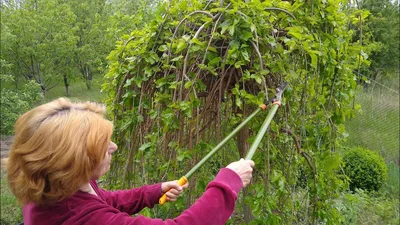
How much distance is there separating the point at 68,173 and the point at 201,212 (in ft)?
1.24

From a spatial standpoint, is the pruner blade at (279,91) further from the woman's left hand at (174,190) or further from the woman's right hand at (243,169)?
the woman's left hand at (174,190)

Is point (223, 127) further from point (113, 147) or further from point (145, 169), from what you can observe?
point (113, 147)

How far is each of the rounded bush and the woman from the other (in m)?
4.04

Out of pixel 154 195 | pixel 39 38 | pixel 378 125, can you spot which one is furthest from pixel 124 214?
pixel 39 38

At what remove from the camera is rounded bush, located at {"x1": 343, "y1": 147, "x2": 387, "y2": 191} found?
187 inches

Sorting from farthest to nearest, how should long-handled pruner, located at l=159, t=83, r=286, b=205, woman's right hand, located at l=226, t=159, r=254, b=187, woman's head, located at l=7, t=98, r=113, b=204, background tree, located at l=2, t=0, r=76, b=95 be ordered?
background tree, located at l=2, t=0, r=76, b=95
long-handled pruner, located at l=159, t=83, r=286, b=205
woman's right hand, located at l=226, t=159, r=254, b=187
woman's head, located at l=7, t=98, r=113, b=204

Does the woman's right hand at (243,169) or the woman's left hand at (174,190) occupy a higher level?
the woman's right hand at (243,169)

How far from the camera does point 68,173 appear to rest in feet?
3.39

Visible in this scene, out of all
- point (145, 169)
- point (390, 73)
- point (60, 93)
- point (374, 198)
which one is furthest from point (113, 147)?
point (60, 93)

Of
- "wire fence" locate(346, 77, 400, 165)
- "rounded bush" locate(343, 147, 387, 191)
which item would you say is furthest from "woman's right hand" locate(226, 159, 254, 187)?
"wire fence" locate(346, 77, 400, 165)

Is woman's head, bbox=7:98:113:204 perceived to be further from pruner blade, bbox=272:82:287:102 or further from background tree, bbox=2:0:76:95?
background tree, bbox=2:0:76:95

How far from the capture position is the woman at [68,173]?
1036 millimetres

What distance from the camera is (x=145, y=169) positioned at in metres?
1.66

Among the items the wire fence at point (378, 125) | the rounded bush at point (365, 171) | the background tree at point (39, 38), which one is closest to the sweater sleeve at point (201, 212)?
the rounded bush at point (365, 171)
